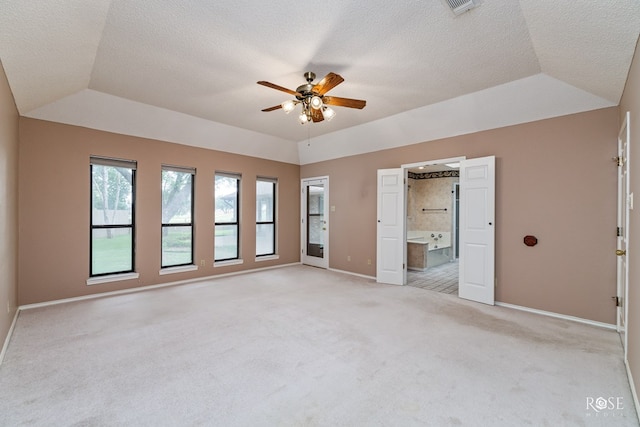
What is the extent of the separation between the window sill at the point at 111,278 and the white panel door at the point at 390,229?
4.10 m

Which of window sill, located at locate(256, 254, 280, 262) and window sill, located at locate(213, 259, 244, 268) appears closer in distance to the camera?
window sill, located at locate(213, 259, 244, 268)

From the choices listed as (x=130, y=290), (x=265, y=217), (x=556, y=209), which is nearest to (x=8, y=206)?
(x=130, y=290)

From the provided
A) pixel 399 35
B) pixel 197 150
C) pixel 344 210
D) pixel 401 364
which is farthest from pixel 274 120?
pixel 401 364

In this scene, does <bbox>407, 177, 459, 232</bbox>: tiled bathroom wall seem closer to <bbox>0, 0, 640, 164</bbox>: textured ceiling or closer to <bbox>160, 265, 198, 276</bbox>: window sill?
<bbox>0, 0, 640, 164</bbox>: textured ceiling

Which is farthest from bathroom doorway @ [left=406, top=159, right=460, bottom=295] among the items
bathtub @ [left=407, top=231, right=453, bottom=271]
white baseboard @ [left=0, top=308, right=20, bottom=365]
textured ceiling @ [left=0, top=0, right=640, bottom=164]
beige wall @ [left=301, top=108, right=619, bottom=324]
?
white baseboard @ [left=0, top=308, right=20, bottom=365]

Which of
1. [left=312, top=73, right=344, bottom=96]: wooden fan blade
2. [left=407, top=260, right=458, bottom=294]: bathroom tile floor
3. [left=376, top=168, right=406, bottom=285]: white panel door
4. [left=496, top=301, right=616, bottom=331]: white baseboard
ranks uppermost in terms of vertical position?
[left=312, top=73, right=344, bottom=96]: wooden fan blade

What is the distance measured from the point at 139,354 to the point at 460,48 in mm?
4098

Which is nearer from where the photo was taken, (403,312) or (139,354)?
(139,354)

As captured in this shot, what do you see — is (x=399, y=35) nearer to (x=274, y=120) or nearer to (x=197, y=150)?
(x=274, y=120)

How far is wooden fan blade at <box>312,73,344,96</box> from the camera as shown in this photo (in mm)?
2684

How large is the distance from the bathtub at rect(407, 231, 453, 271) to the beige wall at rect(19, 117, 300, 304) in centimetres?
433

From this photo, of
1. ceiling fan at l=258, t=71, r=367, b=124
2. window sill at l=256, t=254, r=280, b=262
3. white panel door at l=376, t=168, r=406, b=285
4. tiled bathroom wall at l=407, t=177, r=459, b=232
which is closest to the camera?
ceiling fan at l=258, t=71, r=367, b=124

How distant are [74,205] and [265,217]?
3.35 m

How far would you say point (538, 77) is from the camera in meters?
3.29
